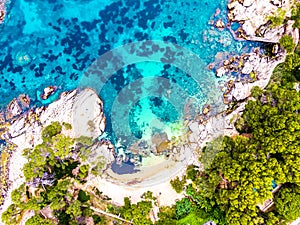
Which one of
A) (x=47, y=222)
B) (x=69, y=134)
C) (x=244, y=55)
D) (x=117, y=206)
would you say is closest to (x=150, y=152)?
(x=117, y=206)

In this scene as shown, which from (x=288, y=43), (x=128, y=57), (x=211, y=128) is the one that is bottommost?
(x=211, y=128)

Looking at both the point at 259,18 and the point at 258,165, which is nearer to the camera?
the point at 258,165

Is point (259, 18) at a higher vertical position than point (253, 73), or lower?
higher

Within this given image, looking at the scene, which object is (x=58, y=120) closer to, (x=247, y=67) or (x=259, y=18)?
(x=247, y=67)

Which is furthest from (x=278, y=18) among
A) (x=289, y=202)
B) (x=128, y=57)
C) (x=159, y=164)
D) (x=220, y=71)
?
(x=159, y=164)

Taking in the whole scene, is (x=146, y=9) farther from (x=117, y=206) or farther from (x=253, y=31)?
(x=117, y=206)

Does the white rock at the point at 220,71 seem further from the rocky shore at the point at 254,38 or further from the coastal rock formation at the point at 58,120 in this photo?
the coastal rock formation at the point at 58,120
